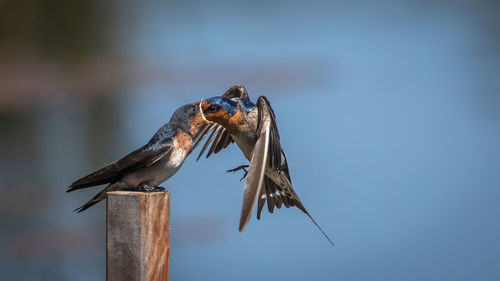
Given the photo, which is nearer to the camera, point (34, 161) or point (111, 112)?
point (34, 161)

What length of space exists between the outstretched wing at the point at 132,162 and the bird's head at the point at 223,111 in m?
0.32

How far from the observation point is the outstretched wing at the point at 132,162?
1729mm

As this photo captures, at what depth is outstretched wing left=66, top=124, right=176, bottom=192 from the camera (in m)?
1.73

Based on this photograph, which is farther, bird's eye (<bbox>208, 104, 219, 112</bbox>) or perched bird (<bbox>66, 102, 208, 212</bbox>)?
bird's eye (<bbox>208, 104, 219, 112</bbox>)

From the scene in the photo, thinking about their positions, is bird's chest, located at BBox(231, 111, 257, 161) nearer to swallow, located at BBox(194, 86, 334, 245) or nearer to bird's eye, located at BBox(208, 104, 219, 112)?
swallow, located at BBox(194, 86, 334, 245)

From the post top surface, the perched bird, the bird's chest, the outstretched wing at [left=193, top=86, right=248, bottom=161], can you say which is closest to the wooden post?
the post top surface

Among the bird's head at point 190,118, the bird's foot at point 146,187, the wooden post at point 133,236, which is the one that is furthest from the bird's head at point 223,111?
the wooden post at point 133,236

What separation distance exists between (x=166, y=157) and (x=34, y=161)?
434 centimetres

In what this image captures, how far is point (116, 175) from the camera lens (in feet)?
5.80

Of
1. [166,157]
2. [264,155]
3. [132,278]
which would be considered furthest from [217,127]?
[132,278]

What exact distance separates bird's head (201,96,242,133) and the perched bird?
26 centimetres

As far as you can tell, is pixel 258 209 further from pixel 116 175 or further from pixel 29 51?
pixel 29 51

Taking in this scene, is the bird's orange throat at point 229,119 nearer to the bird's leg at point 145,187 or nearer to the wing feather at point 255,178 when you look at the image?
the wing feather at point 255,178

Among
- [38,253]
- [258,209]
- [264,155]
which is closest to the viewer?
[264,155]
